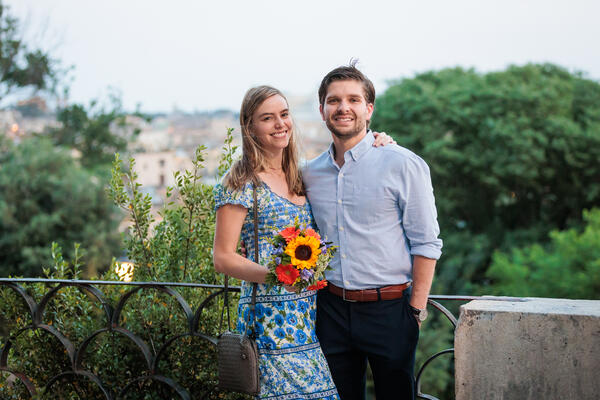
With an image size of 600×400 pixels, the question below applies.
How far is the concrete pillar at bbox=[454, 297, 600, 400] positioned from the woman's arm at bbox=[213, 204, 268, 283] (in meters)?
0.79

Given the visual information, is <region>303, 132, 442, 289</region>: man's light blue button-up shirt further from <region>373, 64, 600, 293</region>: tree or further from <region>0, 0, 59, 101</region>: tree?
<region>0, 0, 59, 101</region>: tree

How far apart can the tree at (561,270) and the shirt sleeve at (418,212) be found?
13.5m

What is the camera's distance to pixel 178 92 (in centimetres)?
5966

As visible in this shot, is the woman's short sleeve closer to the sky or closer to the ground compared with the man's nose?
closer to the ground

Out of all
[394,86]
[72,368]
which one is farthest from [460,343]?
[394,86]

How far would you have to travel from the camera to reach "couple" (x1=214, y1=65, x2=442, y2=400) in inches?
92.5

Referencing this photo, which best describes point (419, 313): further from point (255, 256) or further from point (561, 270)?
point (561, 270)

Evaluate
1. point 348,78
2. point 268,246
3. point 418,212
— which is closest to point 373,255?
point 418,212

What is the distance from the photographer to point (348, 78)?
8.46 ft

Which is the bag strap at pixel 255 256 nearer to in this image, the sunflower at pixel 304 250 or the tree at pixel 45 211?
the sunflower at pixel 304 250

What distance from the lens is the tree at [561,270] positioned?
14969 mm

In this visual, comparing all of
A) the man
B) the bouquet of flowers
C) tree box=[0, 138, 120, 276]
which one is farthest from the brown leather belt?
tree box=[0, 138, 120, 276]

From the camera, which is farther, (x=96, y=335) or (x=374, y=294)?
(x=96, y=335)

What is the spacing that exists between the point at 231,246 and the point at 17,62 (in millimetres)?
26482
